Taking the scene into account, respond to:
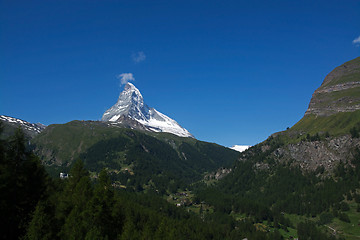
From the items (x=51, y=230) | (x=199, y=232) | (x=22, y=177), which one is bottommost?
(x=199, y=232)

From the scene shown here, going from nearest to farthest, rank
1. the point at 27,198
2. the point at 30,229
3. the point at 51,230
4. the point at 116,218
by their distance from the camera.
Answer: the point at 30,229 → the point at 51,230 → the point at 27,198 → the point at 116,218

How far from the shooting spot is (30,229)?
2073 inches

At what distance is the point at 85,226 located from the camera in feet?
202

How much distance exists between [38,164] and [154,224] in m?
124

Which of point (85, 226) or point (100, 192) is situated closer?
point (85, 226)

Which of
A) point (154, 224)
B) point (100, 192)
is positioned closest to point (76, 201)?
point (100, 192)

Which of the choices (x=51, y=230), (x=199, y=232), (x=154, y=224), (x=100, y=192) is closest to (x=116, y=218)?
(x=100, y=192)

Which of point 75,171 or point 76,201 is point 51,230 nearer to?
point 76,201

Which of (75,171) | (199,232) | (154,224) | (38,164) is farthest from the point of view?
(199,232)

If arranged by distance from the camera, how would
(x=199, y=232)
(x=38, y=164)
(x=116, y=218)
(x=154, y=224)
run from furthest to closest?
(x=199, y=232), (x=154, y=224), (x=116, y=218), (x=38, y=164)

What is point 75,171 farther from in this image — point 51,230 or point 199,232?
point 199,232

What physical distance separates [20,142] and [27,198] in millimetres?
12297

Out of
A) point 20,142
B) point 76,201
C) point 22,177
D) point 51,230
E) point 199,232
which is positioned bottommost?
point 199,232

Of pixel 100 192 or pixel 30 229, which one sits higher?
pixel 100 192
